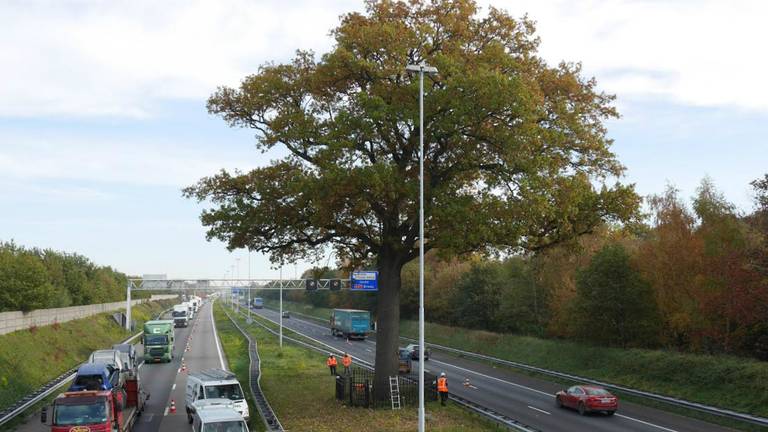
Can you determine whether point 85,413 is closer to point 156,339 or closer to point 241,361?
point 241,361

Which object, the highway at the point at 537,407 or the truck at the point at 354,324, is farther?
the truck at the point at 354,324

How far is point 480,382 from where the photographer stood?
43.7m

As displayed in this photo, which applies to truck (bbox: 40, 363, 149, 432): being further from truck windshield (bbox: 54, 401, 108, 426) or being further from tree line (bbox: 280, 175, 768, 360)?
tree line (bbox: 280, 175, 768, 360)

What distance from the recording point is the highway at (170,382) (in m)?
27.4

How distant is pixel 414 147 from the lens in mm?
28078

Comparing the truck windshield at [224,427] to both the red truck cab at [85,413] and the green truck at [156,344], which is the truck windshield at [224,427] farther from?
the green truck at [156,344]

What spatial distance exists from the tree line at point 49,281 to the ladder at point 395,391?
3597 cm

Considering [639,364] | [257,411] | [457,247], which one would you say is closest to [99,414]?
[257,411]

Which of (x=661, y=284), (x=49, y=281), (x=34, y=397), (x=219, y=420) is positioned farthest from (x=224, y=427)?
(x=49, y=281)

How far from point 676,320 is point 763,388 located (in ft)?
32.8

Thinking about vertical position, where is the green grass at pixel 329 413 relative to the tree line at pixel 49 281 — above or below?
below

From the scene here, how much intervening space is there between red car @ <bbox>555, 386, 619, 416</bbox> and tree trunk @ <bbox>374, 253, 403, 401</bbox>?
30.9ft

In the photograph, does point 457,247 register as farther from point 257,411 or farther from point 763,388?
point 763,388

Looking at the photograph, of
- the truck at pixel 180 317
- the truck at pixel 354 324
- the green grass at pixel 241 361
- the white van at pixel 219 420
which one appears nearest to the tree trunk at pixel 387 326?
the green grass at pixel 241 361
